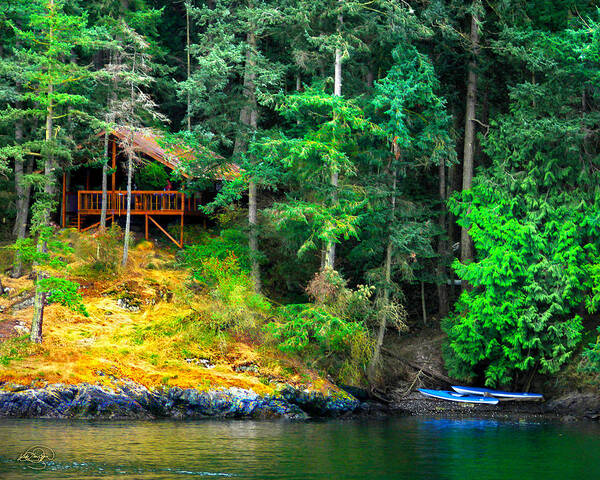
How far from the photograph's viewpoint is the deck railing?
38.6 meters

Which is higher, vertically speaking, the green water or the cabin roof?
the cabin roof

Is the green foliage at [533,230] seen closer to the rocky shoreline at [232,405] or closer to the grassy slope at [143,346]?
the rocky shoreline at [232,405]

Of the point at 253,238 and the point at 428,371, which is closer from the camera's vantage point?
the point at 428,371

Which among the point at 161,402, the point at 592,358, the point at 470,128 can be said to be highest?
the point at 470,128

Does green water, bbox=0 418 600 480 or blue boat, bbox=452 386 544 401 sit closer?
green water, bbox=0 418 600 480

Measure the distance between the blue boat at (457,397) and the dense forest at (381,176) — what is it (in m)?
0.84

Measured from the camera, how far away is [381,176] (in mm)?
32125

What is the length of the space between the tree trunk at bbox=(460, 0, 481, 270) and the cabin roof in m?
9.72

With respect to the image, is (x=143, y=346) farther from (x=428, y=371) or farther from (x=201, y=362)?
(x=428, y=371)

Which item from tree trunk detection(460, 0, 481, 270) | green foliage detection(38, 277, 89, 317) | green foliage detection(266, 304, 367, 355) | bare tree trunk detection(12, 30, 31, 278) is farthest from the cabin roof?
tree trunk detection(460, 0, 481, 270)

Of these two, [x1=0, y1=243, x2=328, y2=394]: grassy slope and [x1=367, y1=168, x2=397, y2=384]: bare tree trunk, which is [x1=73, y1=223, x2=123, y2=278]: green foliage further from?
[x1=367, y1=168, x2=397, y2=384]: bare tree trunk

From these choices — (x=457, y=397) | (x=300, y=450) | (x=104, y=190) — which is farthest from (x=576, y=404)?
(x=104, y=190)

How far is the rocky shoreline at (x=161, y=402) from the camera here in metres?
25.0

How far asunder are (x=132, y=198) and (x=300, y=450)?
21.8 metres
